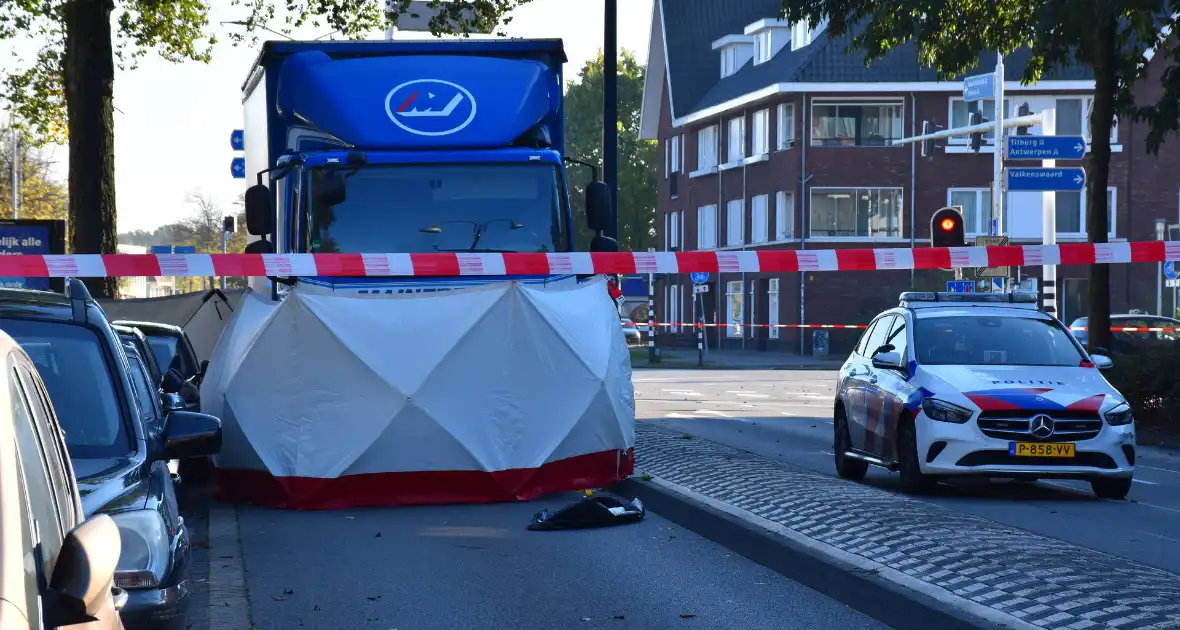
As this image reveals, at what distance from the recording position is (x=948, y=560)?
8719 mm

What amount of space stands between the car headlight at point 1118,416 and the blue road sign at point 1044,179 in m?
11.4

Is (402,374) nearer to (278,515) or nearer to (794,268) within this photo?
(278,515)

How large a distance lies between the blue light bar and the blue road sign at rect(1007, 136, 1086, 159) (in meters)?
10.3

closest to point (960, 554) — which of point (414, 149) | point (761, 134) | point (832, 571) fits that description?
point (832, 571)

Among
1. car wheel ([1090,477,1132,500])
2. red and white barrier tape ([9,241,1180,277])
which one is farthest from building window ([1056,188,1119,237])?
car wheel ([1090,477,1132,500])

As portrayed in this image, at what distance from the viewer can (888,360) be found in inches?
593

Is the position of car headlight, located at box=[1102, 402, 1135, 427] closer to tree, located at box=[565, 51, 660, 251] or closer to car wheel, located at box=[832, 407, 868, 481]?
car wheel, located at box=[832, 407, 868, 481]

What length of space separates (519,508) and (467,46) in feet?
14.6

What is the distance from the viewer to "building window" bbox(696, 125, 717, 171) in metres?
67.7

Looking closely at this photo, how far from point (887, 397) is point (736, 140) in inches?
2000

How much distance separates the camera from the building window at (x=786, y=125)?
59.4 m

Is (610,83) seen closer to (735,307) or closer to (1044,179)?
(1044,179)

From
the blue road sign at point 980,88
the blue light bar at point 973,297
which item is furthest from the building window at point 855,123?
the blue light bar at point 973,297

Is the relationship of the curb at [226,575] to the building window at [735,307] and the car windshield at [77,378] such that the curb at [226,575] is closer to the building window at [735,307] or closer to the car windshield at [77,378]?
the car windshield at [77,378]
